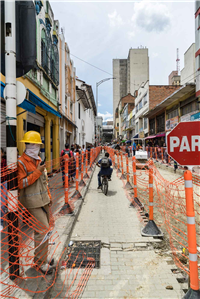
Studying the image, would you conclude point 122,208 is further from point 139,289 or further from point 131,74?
point 131,74

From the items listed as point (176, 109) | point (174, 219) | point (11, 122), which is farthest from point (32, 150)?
point (176, 109)

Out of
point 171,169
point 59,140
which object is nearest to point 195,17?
point 171,169

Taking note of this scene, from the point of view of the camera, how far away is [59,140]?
1316cm

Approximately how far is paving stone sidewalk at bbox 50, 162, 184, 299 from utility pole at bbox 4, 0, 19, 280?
34.9 inches

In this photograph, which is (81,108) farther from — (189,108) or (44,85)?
(44,85)

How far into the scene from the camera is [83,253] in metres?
3.43

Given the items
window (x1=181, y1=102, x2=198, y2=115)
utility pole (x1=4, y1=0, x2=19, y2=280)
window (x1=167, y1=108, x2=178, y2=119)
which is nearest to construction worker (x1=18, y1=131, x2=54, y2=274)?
utility pole (x1=4, y1=0, x2=19, y2=280)

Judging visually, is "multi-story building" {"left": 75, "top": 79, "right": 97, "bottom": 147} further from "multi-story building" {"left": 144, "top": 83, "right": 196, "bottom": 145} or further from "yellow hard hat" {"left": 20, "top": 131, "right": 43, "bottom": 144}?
"yellow hard hat" {"left": 20, "top": 131, "right": 43, "bottom": 144}

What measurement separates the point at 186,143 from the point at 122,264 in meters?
2.18

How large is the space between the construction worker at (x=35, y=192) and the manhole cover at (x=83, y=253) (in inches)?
21.3

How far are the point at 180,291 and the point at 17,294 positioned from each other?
2.05 m

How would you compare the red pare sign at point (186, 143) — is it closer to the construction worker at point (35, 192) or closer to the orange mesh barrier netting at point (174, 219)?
the orange mesh barrier netting at point (174, 219)

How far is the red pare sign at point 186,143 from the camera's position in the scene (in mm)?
2297

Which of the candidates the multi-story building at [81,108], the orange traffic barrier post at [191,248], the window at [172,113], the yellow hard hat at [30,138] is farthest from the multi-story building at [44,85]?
the window at [172,113]
